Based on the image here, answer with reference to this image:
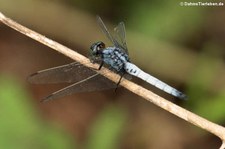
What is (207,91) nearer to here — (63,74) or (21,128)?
(63,74)

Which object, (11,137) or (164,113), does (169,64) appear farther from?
(11,137)

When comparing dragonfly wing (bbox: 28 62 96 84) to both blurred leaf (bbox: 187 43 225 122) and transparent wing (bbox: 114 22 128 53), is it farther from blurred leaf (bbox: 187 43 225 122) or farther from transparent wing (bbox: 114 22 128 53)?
blurred leaf (bbox: 187 43 225 122)

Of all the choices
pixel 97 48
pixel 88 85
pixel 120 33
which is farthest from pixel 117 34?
pixel 88 85

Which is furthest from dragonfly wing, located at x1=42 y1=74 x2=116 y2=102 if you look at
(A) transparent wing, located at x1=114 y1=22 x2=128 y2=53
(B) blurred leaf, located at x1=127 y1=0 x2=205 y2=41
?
(B) blurred leaf, located at x1=127 y1=0 x2=205 y2=41

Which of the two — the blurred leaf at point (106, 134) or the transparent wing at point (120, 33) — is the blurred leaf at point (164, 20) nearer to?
the transparent wing at point (120, 33)

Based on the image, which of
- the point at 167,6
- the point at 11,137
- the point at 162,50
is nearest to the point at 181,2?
the point at 167,6

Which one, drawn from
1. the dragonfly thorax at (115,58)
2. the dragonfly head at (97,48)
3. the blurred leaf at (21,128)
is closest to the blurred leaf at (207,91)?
the dragonfly thorax at (115,58)
